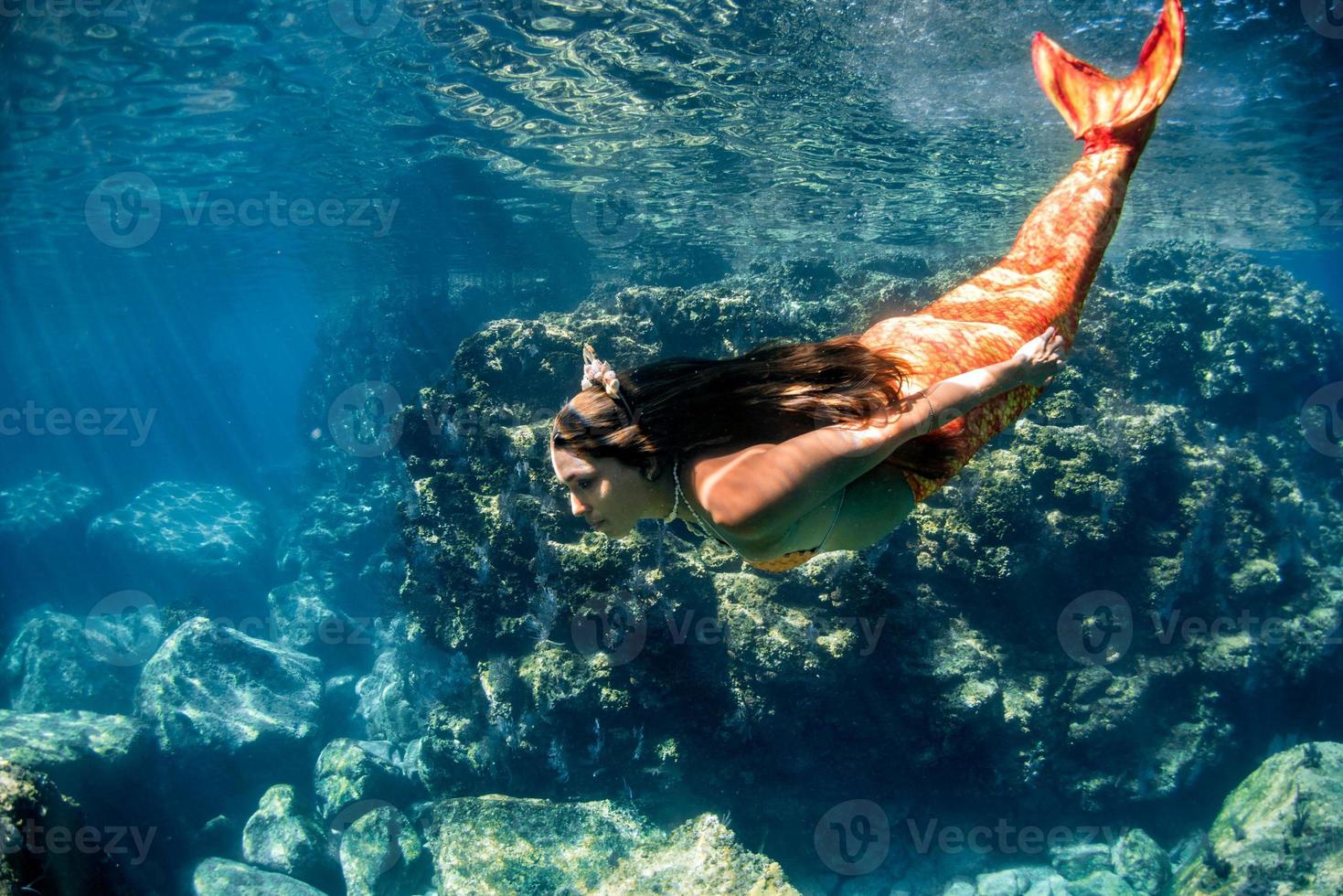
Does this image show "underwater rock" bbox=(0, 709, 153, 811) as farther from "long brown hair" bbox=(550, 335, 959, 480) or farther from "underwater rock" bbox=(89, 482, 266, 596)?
"long brown hair" bbox=(550, 335, 959, 480)

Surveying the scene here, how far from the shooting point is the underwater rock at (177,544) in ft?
69.2

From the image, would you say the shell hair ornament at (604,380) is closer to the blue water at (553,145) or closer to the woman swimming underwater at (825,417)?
the woman swimming underwater at (825,417)

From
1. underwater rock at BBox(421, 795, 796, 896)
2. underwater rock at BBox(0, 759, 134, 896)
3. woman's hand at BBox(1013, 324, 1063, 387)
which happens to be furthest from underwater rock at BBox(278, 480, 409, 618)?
woman's hand at BBox(1013, 324, 1063, 387)

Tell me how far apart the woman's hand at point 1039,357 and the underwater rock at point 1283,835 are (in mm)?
8725

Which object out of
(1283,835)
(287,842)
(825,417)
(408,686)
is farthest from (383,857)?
(1283,835)

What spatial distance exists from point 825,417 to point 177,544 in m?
26.2

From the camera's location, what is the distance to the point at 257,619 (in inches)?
722

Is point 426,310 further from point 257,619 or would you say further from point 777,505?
point 777,505

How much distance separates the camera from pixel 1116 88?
11.9 ft

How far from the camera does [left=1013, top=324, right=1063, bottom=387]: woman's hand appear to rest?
248 centimetres

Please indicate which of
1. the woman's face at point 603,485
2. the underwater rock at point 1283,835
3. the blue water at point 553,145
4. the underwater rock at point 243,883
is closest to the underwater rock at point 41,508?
the blue water at point 553,145

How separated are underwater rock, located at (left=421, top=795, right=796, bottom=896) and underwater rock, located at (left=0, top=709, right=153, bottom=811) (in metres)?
5.87

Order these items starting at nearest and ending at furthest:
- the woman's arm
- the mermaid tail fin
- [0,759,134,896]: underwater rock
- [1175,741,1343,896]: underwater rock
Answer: the woman's arm
the mermaid tail fin
[0,759,134,896]: underwater rock
[1175,741,1343,896]: underwater rock

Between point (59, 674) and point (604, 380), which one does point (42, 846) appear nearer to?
point (604, 380)
